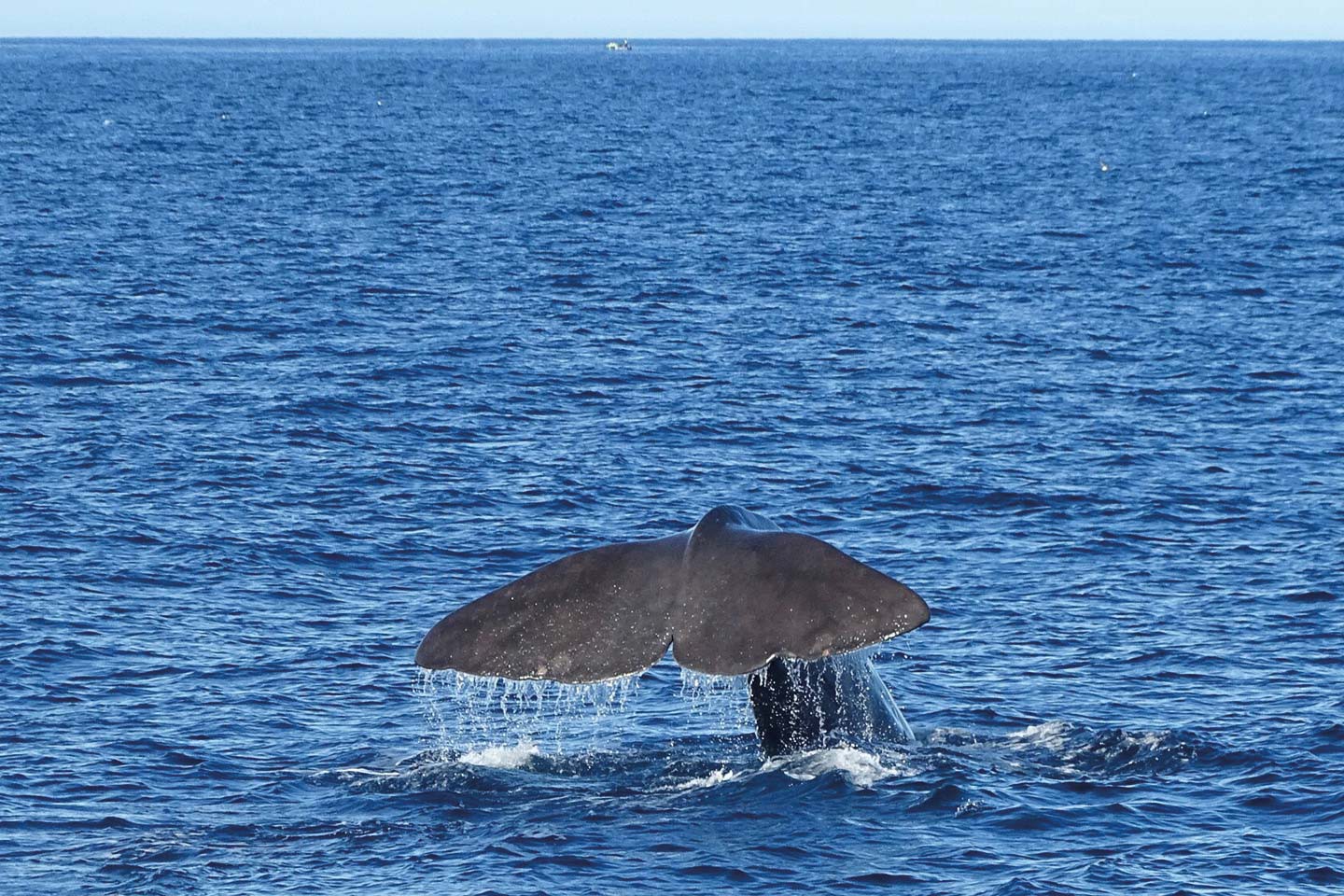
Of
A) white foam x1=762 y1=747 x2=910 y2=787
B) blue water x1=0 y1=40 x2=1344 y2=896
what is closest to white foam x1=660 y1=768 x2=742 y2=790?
blue water x1=0 y1=40 x2=1344 y2=896

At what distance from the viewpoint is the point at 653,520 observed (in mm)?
29969

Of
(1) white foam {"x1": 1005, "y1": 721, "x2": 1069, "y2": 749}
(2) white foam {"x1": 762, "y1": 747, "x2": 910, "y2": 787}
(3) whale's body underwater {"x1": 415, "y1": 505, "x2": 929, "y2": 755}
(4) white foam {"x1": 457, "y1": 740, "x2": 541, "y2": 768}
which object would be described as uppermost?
(3) whale's body underwater {"x1": 415, "y1": 505, "x2": 929, "y2": 755}

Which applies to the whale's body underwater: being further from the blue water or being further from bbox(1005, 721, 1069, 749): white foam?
bbox(1005, 721, 1069, 749): white foam

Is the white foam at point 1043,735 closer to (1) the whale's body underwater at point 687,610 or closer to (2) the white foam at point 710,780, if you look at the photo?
(2) the white foam at point 710,780

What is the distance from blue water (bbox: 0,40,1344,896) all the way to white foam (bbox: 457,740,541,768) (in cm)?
6

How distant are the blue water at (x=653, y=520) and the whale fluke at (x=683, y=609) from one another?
384 cm

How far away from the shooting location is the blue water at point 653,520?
17812mm

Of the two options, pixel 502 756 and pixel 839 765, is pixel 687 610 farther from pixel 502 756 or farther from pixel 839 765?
pixel 502 756

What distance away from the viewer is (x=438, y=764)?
778 inches

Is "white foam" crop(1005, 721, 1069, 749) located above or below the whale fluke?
below

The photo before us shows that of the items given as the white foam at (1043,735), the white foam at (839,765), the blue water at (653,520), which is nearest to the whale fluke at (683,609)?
the white foam at (839,765)

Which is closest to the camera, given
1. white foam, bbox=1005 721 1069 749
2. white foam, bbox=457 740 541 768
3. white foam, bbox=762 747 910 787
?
white foam, bbox=762 747 910 787

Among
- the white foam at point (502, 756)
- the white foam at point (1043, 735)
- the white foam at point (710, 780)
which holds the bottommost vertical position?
the white foam at point (502, 756)

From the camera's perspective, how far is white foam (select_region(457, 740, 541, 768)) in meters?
19.7
